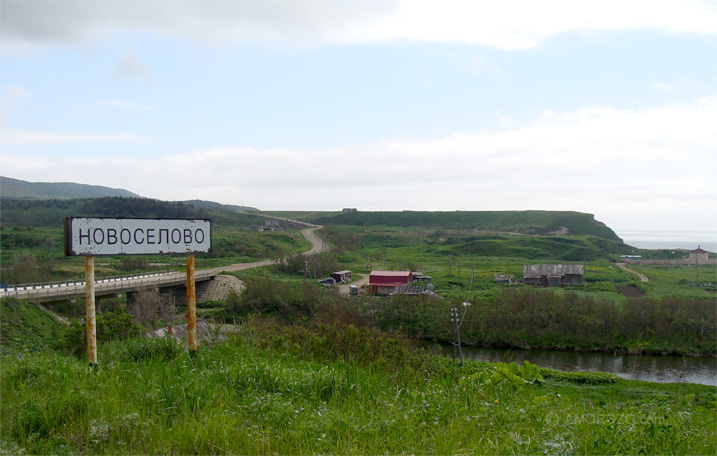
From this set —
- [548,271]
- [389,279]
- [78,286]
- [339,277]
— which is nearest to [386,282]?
[389,279]

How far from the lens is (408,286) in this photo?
37.7 metres

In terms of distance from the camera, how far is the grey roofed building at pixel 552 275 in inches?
1770

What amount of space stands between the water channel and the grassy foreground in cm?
1781

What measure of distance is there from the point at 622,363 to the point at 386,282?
63.6 ft

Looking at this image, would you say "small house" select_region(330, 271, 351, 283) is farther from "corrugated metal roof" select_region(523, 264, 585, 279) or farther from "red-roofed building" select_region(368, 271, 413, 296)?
"corrugated metal roof" select_region(523, 264, 585, 279)

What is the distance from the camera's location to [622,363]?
24.3m

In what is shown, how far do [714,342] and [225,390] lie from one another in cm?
3098

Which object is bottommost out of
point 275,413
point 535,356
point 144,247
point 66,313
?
point 535,356

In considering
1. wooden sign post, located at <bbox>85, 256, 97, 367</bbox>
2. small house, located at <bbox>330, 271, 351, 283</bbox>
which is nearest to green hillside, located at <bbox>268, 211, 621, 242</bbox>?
small house, located at <bbox>330, 271, 351, 283</bbox>

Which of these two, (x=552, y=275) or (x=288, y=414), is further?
(x=552, y=275)

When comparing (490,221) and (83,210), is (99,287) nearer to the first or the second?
(83,210)

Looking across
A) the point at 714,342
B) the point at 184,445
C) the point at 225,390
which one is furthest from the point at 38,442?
the point at 714,342

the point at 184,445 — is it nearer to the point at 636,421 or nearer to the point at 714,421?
the point at 636,421

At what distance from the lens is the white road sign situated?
155 inches
